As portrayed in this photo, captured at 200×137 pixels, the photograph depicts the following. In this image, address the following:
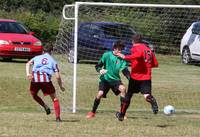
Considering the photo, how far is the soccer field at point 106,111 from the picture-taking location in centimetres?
1248

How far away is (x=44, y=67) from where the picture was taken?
13.8 m

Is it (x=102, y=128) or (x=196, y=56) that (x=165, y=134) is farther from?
(x=196, y=56)

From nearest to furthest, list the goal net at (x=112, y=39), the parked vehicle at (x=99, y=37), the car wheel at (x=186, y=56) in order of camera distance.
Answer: the goal net at (x=112, y=39)
the parked vehicle at (x=99, y=37)
the car wheel at (x=186, y=56)

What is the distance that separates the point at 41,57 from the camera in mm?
13820

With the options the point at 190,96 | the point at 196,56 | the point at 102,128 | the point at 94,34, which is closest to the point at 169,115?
the point at 102,128

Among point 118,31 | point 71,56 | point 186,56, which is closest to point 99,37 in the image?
point 118,31

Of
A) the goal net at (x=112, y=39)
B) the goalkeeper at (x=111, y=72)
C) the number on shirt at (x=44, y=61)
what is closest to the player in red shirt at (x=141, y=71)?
the goalkeeper at (x=111, y=72)

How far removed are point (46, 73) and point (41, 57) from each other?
317 millimetres

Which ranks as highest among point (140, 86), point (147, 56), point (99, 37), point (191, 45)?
point (147, 56)

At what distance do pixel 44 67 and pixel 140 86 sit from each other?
184cm

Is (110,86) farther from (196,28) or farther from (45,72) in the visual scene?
(196,28)

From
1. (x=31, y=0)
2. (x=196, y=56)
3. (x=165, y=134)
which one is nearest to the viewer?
(x=165, y=134)

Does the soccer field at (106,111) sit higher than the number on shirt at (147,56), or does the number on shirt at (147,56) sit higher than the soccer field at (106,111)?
the number on shirt at (147,56)

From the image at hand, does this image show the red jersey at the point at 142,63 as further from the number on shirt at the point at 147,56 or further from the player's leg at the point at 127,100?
the player's leg at the point at 127,100
